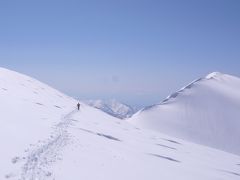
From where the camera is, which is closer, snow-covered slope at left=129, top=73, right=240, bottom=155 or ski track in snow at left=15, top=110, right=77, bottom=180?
ski track in snow at left=15, top=110, right=77, bottom=180

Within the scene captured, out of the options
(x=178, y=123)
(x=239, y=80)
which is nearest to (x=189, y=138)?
(x=178, y=123)

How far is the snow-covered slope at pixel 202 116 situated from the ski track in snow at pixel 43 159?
73442 mm

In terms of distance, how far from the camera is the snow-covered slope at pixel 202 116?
99.9 meters

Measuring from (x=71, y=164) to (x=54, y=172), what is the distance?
264 cm

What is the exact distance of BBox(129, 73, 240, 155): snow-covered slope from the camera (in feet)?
328

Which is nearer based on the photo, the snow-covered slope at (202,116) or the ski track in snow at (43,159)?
the ski track in snow at (43,159)

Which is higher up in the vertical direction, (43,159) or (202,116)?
(202,116)

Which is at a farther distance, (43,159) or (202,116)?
(202,116)

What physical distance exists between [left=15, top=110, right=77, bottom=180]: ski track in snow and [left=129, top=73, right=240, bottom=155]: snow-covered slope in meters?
73.4

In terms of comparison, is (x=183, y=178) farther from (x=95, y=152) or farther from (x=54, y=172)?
(x=54, y=172)

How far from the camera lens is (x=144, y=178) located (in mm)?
21906

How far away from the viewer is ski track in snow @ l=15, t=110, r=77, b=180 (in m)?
16.9

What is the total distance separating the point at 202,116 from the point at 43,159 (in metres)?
101

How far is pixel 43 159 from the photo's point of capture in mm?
20062
